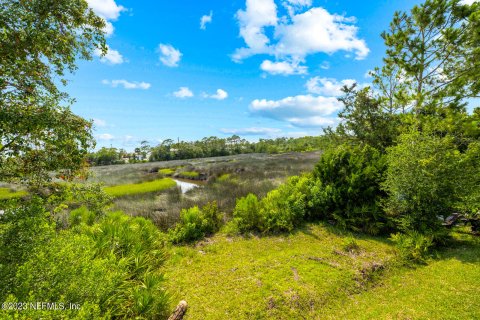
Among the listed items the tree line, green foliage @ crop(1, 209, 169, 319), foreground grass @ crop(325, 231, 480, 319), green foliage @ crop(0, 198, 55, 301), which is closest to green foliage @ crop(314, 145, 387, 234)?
foreground grass @ crop(325, 231, 480, 319)

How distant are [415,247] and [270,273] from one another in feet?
14.9

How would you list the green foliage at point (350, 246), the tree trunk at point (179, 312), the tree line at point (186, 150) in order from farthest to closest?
the tree line at point (186, 150), the green foliage at point (350, 246), the tree trunk at point (179, 312)

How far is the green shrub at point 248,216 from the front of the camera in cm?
823

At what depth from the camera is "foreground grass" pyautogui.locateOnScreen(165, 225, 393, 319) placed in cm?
425

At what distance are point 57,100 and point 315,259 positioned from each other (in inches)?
306

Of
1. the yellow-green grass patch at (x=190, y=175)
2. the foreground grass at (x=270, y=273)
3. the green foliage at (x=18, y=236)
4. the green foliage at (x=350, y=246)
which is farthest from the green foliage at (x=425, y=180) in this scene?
the yellow-green grass patch at (x=190, y=175)

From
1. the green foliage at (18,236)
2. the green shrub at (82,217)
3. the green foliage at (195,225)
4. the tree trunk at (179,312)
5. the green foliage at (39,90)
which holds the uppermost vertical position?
the green foliage at (39,90)

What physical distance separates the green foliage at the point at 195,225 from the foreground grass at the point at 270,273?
53 centimetres

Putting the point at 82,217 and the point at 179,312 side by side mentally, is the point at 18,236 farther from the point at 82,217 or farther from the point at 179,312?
the point at 82,217

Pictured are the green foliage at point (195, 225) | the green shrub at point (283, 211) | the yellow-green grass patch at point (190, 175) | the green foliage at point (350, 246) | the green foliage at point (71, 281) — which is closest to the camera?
the green foliage at point (71, 281)

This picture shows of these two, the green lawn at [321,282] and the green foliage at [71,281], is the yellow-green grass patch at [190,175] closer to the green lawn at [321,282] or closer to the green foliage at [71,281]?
the green lawn at [321,282]

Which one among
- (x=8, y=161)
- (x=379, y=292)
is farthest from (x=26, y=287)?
(x=379, y=292)

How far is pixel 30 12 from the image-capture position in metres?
3.58

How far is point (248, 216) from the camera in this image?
27.1ft
